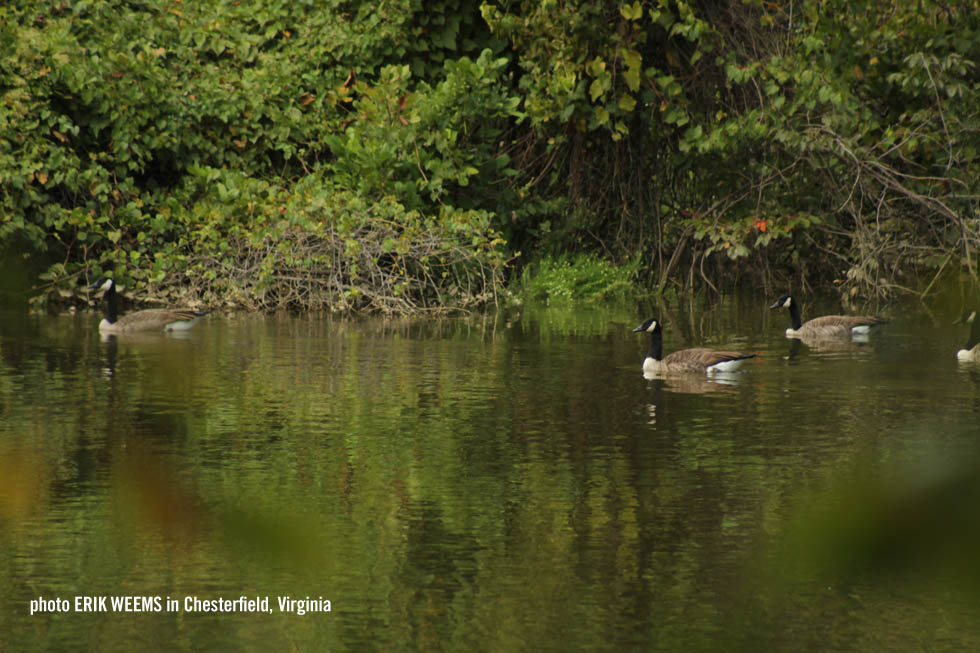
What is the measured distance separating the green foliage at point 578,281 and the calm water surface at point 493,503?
848 centimetres

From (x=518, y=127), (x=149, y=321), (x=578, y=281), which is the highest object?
(x=518, y=127)

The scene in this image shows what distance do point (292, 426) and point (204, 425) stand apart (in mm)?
612

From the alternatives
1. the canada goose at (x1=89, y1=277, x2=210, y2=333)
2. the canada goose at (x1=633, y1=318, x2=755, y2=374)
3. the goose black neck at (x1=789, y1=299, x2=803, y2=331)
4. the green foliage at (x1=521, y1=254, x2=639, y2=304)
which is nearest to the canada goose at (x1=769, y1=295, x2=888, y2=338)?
the goose black neck at (x1=789, y1=299, x2=803, y2=331)

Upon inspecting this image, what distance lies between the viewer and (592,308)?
2269cm

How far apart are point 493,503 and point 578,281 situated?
16015 mm

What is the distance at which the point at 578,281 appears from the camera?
24.5 meters

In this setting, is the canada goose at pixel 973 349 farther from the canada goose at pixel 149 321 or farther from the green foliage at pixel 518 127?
the canada goose at pixel 149 321

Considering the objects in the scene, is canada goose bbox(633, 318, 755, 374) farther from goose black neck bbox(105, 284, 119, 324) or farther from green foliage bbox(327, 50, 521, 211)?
green foliage bbox(327, 50, 521, 211)

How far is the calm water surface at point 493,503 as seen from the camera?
6.37m

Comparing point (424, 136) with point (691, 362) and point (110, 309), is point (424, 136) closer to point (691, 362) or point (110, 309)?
point (110, 309)

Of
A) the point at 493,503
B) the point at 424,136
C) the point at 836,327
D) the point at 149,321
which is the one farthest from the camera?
the point at 424,136

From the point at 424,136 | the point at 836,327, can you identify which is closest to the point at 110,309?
the point at 424,136

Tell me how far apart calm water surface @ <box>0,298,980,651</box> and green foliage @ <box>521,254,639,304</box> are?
8.48 metres

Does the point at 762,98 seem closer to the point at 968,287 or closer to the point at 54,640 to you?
the point at 968,287
